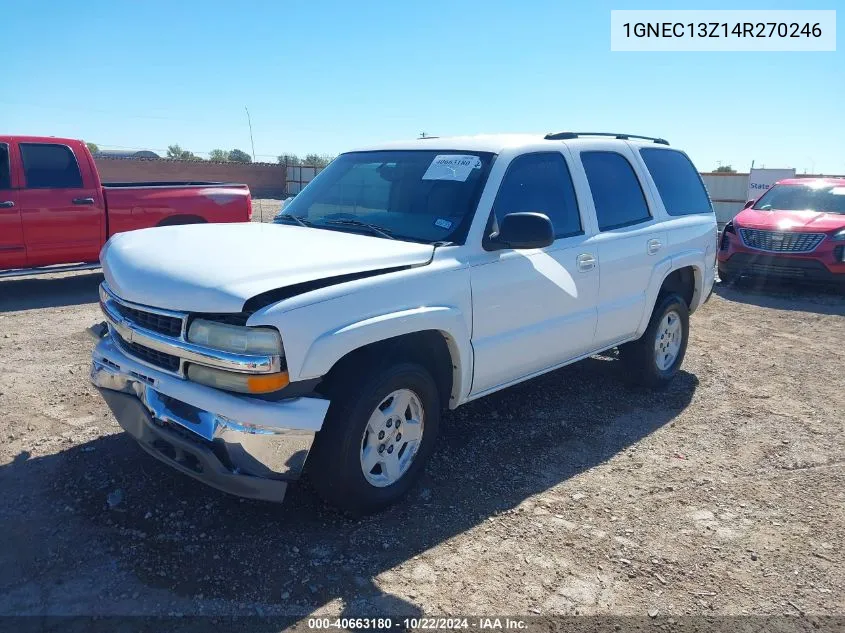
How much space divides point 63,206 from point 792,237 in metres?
10.4

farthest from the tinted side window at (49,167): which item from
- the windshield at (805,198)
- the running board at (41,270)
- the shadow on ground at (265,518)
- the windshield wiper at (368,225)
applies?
the windshield at (805,198)

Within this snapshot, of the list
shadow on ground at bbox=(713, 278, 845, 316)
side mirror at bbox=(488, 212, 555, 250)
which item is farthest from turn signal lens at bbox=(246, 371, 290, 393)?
shadow on ground at bbox=(713, 278, 845, 316)

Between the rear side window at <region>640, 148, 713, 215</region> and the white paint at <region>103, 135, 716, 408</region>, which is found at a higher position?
the rear side window at <region>640, 148, 713, 215</region>

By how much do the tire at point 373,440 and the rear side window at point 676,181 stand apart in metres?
3.02

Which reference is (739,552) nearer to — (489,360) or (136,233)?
(489,360)

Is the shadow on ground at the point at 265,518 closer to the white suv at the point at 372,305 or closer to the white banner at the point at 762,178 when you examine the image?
the white suv at the point at 372,305

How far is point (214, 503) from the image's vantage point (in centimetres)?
350

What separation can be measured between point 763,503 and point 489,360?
1.77m

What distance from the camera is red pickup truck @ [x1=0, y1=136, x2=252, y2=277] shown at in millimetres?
8102

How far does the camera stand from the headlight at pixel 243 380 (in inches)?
111

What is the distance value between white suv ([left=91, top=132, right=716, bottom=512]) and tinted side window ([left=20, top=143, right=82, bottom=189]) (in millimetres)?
5325

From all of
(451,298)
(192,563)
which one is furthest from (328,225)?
(192,563)

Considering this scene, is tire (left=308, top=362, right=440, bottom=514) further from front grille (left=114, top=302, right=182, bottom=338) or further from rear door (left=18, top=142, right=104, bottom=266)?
rear door (left=18, top=142, right=104, bottom=266)

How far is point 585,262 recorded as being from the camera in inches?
173
